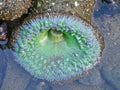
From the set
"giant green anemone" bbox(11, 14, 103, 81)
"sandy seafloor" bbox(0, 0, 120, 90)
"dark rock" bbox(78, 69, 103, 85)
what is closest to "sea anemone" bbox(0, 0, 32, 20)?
"giant green anemone" bbox(11, 14, 103, 81)

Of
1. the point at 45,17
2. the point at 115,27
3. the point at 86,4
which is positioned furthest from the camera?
the point at 115,27

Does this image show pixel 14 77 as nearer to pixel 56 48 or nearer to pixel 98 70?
pixel 56 48

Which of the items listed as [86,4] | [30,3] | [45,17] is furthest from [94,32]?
[30,3]

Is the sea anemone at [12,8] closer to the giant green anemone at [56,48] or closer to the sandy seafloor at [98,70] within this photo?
the giant green anemone at [56,48]

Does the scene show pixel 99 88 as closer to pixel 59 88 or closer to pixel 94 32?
pixel 59 88

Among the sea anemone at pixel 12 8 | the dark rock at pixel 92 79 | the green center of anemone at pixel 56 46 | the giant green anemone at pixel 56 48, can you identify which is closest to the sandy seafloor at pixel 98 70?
the dark rock at pixel 92 79
